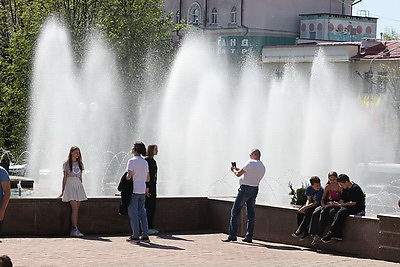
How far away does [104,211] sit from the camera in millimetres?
16609

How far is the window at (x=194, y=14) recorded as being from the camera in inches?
2773

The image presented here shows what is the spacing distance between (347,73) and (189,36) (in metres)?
14.3

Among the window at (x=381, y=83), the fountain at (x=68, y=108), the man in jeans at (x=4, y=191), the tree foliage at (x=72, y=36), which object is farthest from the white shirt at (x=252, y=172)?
the window at (x=381, y=83)

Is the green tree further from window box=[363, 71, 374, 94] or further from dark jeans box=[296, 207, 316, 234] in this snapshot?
window box=[363, 71, 374, 94]

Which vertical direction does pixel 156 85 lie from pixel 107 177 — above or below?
above

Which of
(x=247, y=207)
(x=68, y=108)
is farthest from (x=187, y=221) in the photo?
(x=68, y=108)

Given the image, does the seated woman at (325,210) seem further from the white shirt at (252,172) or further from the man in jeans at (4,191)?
the man in jeans at (4,191)

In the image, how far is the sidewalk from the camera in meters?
13.1

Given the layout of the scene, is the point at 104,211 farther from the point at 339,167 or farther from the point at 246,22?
the point at 246,22

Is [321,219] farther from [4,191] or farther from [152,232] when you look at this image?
[4,191]

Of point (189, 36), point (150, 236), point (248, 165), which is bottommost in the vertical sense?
point (150, 236)

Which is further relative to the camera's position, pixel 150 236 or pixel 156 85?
pixel 156 85

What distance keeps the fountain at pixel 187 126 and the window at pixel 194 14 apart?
23955 millimetres

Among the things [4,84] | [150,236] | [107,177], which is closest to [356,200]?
[150,236]
